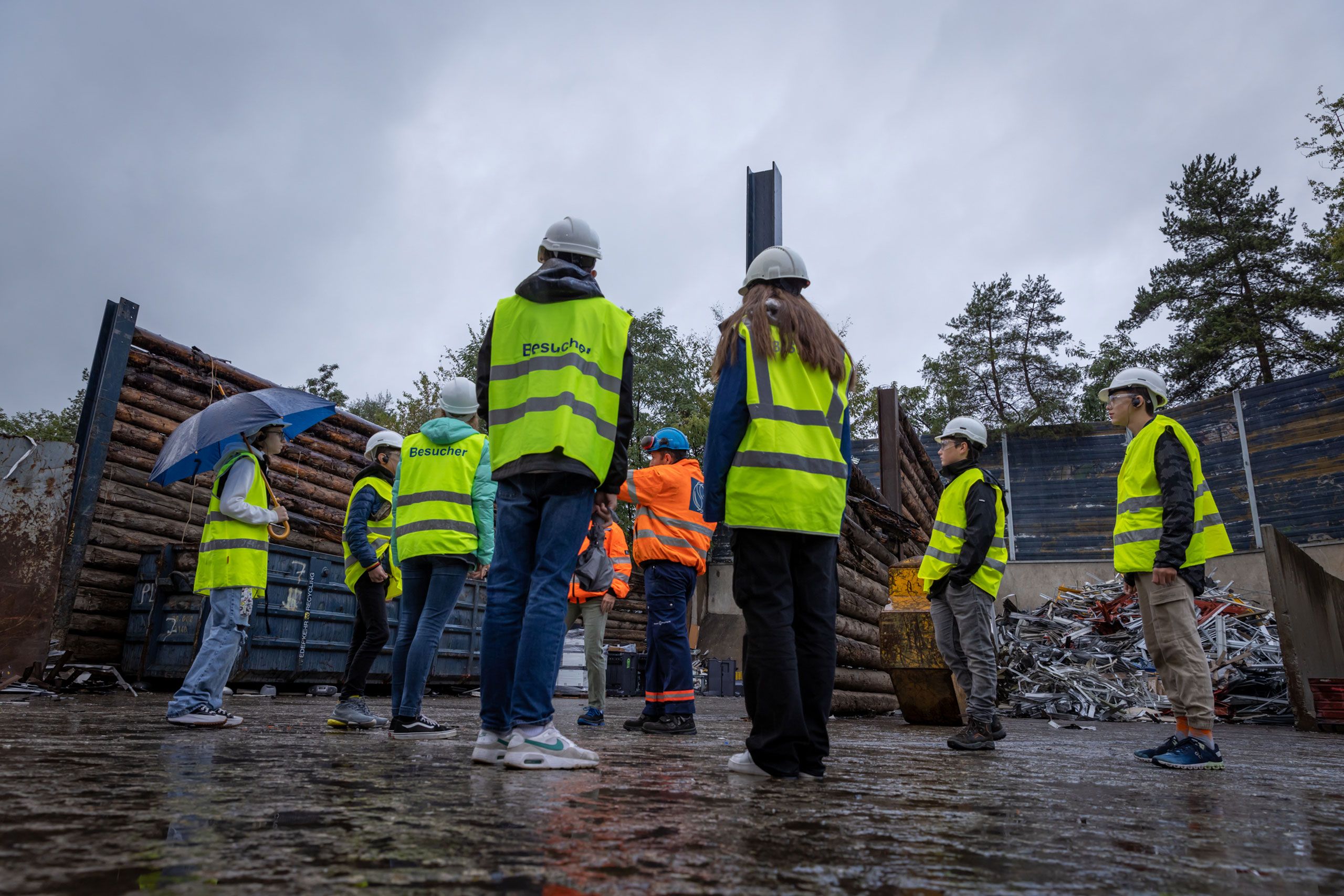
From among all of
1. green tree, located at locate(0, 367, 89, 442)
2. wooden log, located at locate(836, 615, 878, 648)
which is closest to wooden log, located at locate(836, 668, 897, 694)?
wooden log, located at locate(836, 615, 878, 648)

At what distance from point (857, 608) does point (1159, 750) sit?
4987mm

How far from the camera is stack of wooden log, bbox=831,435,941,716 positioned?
859cm

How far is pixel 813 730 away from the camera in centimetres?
316

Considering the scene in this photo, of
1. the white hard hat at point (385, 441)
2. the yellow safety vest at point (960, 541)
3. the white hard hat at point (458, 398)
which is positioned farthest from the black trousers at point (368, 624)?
the yellow safety vest at point (960, 541)

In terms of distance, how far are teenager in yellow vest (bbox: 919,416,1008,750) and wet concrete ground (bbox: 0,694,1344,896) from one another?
1780 mm

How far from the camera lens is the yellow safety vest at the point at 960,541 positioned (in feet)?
18.5

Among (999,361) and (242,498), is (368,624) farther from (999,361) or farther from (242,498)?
(999,361)

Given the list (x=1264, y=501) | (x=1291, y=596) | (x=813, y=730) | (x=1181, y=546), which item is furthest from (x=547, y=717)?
(x=1264, y=501)

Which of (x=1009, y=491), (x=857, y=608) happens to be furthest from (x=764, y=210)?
(x=1009, y=491)

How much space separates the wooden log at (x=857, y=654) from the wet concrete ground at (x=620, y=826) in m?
4.81

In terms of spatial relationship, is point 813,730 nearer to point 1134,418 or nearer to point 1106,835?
point 1106,835

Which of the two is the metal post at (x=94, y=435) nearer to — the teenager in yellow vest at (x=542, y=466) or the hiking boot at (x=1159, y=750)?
the teenager in yellow vest at (x=542, y=466)

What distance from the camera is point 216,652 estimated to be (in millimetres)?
4930

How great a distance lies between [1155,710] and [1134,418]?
641 cm
